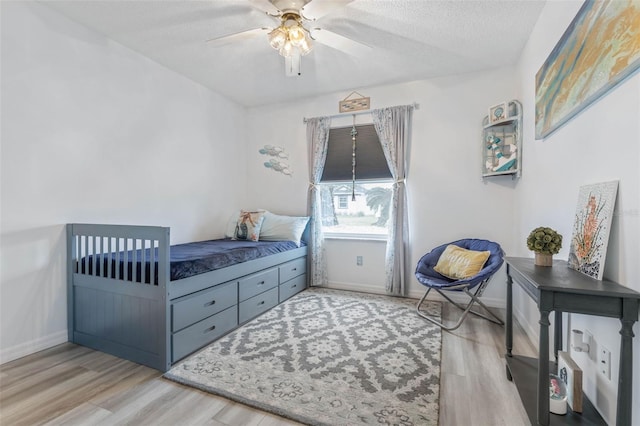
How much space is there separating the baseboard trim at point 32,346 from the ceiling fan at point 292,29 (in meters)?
2.51

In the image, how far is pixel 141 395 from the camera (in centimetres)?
165

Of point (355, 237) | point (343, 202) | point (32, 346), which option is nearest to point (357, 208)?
point (343, 202)

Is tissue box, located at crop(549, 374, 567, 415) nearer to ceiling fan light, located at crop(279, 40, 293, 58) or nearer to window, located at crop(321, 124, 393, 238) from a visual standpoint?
window, located at crop(321, 124, 393, 238)

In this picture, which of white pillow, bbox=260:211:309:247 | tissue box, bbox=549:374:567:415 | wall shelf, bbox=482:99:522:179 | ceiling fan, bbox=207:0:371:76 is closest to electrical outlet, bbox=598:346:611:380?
tissue box, bbox=549:374:567:415

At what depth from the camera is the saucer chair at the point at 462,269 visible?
2.42 metres

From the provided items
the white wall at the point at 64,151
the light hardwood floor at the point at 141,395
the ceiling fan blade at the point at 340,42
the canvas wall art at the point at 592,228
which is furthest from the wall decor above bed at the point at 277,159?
the canvas wall art at the point at 592,228

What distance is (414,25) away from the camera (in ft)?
7.83

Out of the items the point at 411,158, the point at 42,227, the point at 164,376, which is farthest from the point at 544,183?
the point at 42,227

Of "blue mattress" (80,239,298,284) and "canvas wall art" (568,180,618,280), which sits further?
"blue mattress" (80,239,298,284)

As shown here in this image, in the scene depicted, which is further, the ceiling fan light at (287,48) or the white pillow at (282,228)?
the white pillow at (282,228)

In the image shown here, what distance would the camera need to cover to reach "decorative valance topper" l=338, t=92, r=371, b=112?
366 centimetres

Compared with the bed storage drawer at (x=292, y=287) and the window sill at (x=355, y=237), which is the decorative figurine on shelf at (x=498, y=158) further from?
the bed storage drawer at (x=292, y=287)

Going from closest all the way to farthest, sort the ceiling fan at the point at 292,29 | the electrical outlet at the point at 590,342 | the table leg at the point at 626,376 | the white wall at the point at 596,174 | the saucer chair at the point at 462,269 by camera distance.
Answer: the table leg at the point at 626,376 < the white wall at the point at 596,174 < the electrical outlet at the point at 590,342 < the ceiling fan at the point at 292,29 < the saucer chair at the point at 462,269

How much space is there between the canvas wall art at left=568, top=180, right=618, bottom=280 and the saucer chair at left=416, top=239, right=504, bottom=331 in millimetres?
925
